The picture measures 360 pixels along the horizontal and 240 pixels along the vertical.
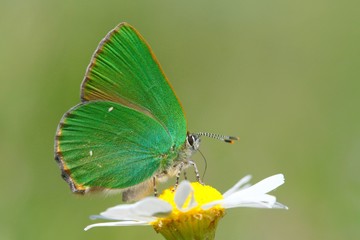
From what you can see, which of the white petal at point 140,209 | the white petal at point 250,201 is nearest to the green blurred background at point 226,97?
the white petal at point 250,201

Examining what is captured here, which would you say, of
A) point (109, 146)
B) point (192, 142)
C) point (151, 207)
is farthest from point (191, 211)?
point (109, 146)

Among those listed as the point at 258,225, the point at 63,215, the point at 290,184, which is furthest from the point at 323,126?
the point at 63,215

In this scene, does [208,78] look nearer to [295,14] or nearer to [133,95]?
[295,14]

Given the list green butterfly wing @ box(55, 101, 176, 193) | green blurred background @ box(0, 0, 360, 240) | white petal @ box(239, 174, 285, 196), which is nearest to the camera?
white petal @ box(239, 174, 285, 196)

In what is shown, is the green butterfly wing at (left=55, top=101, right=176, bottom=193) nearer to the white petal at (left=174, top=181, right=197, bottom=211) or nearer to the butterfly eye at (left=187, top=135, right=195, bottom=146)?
the butterfly eye at (left=187, top=135, right=195, bottom=146)

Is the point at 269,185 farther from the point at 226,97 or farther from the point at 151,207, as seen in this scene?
the point at 226,97

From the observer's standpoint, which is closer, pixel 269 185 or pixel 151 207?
pixel 151 207

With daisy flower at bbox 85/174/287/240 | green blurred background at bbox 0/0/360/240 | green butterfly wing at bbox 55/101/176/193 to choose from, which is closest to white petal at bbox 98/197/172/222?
daisy flower at bbox 85/174/287/240
